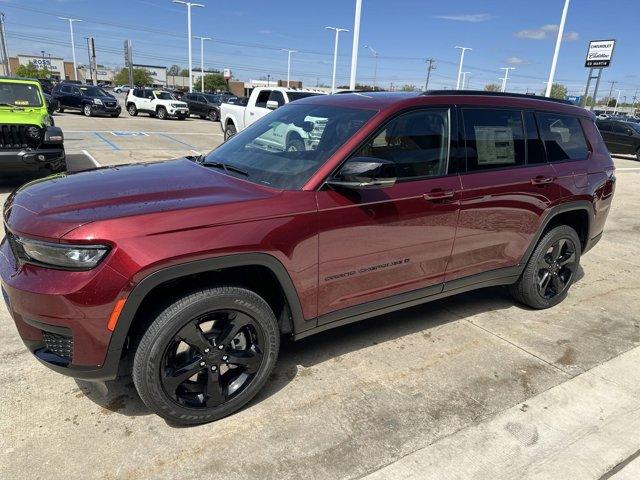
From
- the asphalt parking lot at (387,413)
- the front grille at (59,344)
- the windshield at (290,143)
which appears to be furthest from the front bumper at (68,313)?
the windshield at (290,143)

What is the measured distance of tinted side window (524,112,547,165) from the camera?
384cm

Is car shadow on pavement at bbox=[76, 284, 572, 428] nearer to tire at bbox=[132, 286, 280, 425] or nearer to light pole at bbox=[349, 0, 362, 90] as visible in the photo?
tire at bbox=[132, 286, 280, 425]

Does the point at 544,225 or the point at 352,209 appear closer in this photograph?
the point at 352,209

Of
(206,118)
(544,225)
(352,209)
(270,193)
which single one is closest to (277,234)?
(270,193)

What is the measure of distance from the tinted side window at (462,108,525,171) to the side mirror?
1006 mm

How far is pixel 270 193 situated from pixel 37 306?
129cm

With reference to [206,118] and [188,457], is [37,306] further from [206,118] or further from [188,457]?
[206,118]

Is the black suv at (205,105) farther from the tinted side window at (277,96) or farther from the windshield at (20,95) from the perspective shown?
the windshield at (20,95)

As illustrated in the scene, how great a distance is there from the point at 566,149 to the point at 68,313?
404 cm

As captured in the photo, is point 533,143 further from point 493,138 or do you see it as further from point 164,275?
point 164,275

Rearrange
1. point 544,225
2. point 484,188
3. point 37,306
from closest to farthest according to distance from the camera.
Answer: point 37,306, point 484,188, point 544,225

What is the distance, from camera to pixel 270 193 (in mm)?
2684

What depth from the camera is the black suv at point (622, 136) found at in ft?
65.5

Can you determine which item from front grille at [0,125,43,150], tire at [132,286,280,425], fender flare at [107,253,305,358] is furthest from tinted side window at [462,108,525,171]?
front grille at [0,125,43,150]
